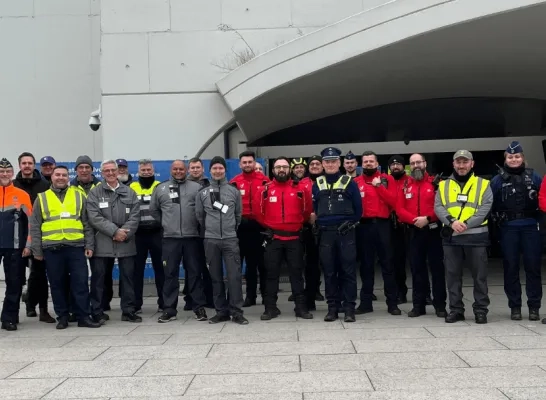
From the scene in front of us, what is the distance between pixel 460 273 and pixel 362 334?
150cm

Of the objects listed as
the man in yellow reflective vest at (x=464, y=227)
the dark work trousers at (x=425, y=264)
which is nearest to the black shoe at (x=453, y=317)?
the man in yellow reflective vest at (x=464, y=227)

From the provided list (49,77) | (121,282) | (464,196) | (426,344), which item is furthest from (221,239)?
(49,77)

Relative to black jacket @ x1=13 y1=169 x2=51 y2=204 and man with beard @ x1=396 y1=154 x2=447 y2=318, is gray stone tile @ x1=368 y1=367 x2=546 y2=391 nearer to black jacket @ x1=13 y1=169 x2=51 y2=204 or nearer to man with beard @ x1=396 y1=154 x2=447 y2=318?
man with beard @ x1=396 y1=154 x2=447 y2=318

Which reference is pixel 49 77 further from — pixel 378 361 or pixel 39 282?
pixel 378 361

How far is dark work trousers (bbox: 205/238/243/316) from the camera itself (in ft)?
24.0

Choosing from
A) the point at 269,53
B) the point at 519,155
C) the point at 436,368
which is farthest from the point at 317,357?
the point at 269,53

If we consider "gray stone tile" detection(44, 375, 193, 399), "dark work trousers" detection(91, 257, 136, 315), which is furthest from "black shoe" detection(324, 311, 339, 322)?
"gray stone tile" detection(44, 375, 193, 399)

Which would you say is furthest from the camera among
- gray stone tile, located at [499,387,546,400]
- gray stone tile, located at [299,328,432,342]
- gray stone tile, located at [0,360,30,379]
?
gray stone tile, located at [299,328,432,342]

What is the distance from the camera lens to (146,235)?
7957 millimetres

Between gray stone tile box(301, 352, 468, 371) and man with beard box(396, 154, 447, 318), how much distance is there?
2.04 meters

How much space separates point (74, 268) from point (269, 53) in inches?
191

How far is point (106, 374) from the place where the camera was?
5035 mm

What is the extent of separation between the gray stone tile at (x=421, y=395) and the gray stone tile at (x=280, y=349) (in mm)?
1291

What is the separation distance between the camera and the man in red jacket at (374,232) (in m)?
7.56
